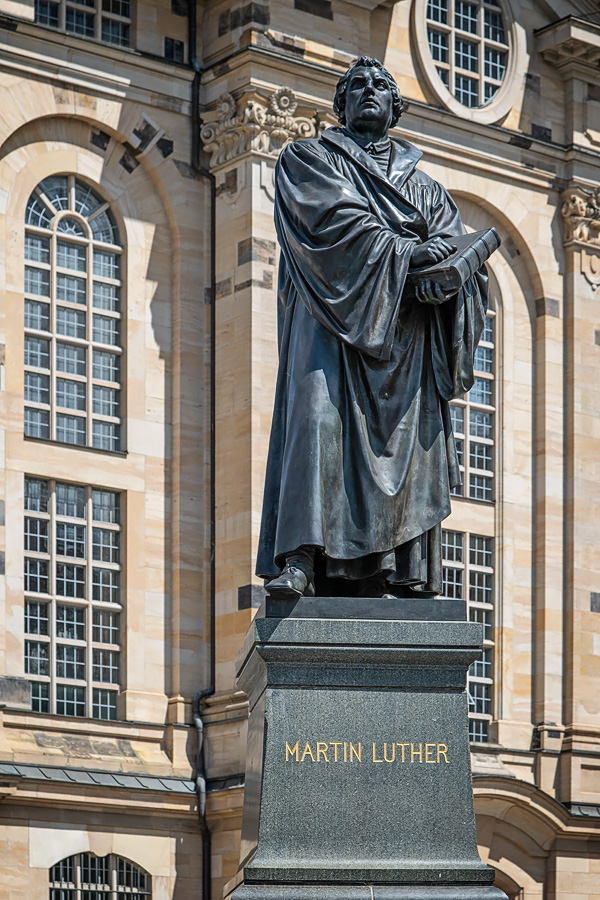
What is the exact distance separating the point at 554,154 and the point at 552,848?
10.4m

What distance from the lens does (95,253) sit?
28578mm

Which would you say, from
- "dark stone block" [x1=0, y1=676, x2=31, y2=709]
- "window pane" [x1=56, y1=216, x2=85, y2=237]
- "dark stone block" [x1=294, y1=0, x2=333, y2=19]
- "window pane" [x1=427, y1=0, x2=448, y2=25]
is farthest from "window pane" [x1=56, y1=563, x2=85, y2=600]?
"window pane" [x1=427, y1=0, x2=448, y2=25]

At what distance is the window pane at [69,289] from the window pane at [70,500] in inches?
96.1

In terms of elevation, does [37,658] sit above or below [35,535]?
below

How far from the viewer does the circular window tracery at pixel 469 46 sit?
104ft

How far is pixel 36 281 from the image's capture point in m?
28.1

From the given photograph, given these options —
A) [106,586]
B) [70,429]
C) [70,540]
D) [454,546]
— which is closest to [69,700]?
[106,586]

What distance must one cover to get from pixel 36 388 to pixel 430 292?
19.5 metres

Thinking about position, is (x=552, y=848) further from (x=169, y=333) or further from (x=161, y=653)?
(x=169, y=333)

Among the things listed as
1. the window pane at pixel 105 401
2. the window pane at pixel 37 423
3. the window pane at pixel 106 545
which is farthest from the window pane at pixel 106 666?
the window pane at pixel 105 401

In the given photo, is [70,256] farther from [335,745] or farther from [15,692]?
[335,745]

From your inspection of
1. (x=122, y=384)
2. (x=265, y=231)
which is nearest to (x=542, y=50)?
(x=265, y=231)

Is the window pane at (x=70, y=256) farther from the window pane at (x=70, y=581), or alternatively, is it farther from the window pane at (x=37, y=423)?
the window pane at (x=70, y=581)

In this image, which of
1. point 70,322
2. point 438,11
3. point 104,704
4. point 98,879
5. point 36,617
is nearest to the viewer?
point 98,879
